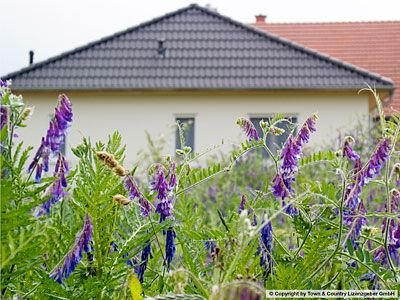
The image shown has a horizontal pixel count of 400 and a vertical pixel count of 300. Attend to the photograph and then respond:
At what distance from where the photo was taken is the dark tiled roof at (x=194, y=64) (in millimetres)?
19797

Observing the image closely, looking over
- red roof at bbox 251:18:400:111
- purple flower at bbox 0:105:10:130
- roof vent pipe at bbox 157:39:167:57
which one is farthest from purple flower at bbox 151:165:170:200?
red roof at bbox 251:18:400:111

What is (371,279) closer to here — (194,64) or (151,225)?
(151,225)

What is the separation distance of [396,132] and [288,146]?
0.17 m

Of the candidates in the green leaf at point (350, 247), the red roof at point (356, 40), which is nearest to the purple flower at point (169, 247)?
the green leaf at point (350, 247)

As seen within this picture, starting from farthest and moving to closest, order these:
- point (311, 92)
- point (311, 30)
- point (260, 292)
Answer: point (311, 30), point (311, 92), point (260, 292)

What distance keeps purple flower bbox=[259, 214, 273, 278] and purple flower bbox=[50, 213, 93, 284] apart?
0.87 ft

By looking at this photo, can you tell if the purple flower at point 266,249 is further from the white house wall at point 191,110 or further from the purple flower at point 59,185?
the white house wall at point 191,110

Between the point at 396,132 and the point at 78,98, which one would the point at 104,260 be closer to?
the point at 396,132

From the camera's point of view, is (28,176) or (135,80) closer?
(28,176)

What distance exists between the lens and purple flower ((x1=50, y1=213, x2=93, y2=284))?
3.18ft

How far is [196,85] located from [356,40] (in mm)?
7522

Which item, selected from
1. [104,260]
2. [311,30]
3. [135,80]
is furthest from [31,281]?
[311,30]

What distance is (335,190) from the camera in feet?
3.99

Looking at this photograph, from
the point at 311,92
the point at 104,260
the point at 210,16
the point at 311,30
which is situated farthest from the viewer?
the point at 311,30
